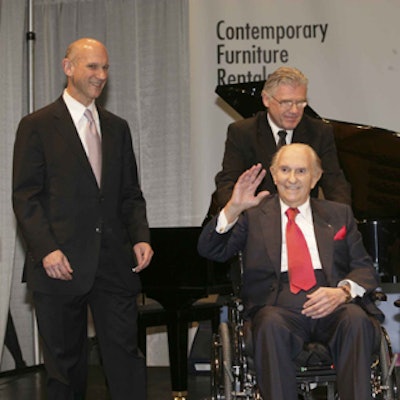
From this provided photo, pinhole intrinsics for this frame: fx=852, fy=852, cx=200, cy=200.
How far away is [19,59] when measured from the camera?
613cm

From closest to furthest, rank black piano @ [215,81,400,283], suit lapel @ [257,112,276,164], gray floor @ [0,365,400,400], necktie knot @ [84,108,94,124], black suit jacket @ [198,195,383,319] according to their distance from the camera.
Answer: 1. black suit jacket @ [198,195,383,319]
2. necktie knot @ [84,108,94,124]
3. suit lapel @ [257,112,276,164]
4. black piano @ [215,81,400,283]
5. gray floor @ [0,365,400,400]

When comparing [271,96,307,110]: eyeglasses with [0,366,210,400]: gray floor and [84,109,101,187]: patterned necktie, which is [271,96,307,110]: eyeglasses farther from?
[0,366,210,400]: gray floor

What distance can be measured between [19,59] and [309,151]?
3.25 metres

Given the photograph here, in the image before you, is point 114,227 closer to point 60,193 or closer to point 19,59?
point 60,193

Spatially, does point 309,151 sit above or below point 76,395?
above

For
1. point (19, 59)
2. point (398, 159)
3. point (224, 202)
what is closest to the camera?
point (224, 202)

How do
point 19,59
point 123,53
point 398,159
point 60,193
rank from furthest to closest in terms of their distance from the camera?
point 123,53 → point 19,59 → point 398,159 → point 60,193

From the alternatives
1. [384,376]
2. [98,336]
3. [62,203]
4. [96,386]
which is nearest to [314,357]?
[384,376]

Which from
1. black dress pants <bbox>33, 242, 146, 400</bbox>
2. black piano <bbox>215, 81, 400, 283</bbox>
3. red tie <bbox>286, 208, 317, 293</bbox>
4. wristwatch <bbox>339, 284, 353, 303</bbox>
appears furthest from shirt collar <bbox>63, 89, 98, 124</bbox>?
black piano <bbox>215, 81, 400, 283</bbox>

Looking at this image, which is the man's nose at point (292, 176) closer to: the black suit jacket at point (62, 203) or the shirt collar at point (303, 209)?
the shirt collar at point (303, 209)

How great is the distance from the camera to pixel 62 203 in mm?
3430

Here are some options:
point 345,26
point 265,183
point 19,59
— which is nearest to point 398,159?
point 265,183

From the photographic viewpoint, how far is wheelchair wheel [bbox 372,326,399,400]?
3164 mm

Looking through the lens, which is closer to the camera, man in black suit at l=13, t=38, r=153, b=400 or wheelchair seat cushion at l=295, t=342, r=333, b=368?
wheelchair seat cushion at l=295, t=342, r=333, b=368
